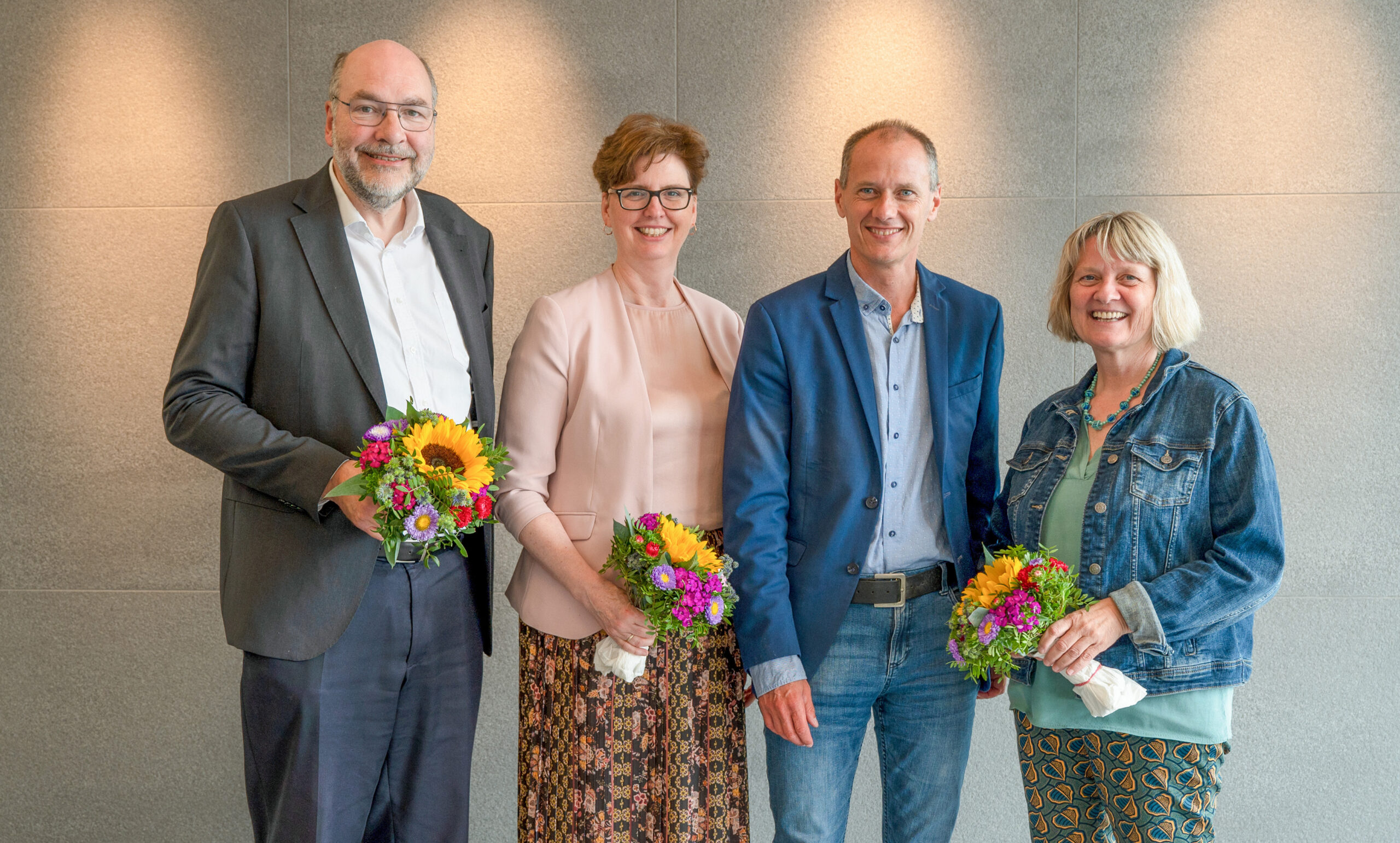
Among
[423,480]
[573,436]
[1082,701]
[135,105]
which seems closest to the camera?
[423,480]

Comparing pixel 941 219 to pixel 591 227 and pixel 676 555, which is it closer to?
pixel 591 227

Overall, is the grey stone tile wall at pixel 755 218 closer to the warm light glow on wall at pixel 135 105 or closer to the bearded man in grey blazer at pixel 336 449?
the warm light glow on wall at pixel 135 105

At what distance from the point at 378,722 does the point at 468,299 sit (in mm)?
1022

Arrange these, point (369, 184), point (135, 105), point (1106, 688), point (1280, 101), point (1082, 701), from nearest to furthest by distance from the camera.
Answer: point (1106, 688), point (1082, 701), point (369, 184), point (1280, 101), point (135, 105)

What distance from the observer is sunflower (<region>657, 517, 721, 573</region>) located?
6.56 feet

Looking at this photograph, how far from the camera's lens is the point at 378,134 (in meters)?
2.18

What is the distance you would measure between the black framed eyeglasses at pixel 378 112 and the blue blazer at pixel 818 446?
0.92m

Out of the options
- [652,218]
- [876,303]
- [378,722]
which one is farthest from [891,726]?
[652,218]

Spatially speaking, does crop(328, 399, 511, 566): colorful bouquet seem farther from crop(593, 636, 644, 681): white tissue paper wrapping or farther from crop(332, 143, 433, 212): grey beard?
crop(332, 143, 433, 212): grey beard

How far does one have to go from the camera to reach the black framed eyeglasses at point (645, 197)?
2.31m

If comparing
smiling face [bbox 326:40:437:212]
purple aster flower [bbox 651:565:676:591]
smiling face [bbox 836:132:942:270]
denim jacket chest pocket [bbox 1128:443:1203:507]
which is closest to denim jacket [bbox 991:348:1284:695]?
denim jacket chest pocket [bbox 1128:443:1203:507]

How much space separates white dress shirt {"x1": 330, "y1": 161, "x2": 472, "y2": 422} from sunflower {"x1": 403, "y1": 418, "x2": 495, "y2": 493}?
27 cm

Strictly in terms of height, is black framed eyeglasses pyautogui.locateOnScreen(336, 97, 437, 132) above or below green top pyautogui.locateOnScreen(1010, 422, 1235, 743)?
above

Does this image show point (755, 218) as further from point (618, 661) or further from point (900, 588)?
point (618, 661)
